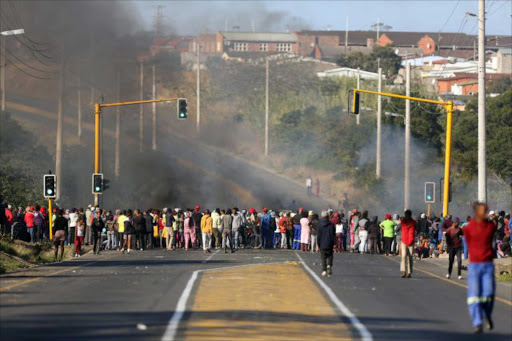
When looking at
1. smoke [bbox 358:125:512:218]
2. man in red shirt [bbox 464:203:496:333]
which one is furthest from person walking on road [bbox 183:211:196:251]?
smoke [bbox 358:125:512:218]

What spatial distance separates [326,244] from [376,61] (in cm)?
10354

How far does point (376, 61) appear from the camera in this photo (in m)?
130

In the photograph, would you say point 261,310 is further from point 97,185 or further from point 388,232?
point 97,185

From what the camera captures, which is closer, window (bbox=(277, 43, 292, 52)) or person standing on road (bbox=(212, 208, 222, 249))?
person standing on road (bbox=(212, 208, 222, 249))

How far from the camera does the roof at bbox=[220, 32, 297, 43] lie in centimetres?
15225

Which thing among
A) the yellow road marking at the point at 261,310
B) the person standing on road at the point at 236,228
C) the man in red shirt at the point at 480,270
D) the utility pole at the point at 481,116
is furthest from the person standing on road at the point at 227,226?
the man in red shirt at the point at 480,270

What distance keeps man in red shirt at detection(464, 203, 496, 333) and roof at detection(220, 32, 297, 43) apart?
434ft

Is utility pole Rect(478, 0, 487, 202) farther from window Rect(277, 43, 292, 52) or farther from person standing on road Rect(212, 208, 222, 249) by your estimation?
window Rect(277, 43, 292, 52)

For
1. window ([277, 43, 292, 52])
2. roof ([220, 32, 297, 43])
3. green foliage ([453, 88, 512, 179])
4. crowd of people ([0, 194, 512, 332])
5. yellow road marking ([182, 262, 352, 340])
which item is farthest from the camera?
window ([277, 43, 292, 52])

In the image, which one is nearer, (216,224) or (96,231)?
(96,231)

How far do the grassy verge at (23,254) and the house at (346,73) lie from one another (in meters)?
84.0

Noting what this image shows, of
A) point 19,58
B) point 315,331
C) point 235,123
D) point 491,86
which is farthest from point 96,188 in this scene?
point 491,86

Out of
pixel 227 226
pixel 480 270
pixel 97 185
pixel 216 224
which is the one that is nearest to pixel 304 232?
pixel 227 226

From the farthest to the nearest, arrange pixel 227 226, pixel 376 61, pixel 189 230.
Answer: pixel 376 61 → pixel 189 230 → pixel 227 226
